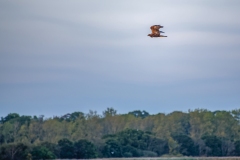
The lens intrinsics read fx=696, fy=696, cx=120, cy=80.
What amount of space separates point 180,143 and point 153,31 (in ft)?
169

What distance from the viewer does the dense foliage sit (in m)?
76.4

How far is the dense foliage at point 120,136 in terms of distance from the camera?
3009 inches

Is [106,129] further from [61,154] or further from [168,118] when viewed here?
[61,154]

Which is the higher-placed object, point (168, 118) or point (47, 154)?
point (168, 118)

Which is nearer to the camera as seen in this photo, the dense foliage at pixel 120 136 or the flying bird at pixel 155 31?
the flying bird at pixel 155 31

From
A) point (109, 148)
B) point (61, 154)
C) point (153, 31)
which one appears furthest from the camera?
point (109, 148)

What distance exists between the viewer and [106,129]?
105m

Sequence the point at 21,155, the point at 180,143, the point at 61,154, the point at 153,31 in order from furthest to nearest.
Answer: the point at 180,143 → the point at 61,154 → the point at 21,155 → the point at 153,31

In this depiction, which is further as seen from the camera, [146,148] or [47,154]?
[146,148]

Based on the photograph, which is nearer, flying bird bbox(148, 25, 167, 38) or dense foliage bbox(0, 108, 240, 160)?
flying bird bbox(148, 25, 167, 38)

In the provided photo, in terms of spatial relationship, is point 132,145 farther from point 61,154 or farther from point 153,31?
point 153,31

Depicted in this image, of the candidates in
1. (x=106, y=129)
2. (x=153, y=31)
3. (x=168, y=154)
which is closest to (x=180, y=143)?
(x=168, y=154)

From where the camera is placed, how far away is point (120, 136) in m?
86.5

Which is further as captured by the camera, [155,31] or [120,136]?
[120,136]
